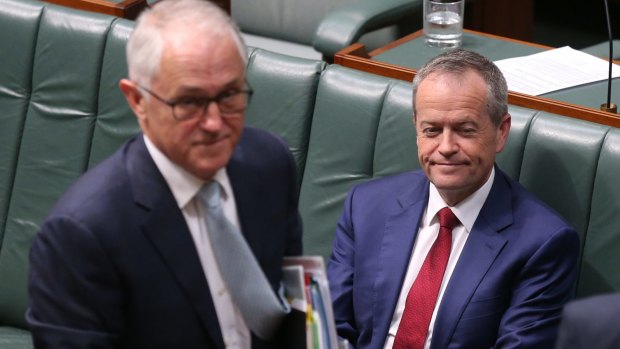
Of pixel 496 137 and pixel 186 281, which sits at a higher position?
pixel 186 281

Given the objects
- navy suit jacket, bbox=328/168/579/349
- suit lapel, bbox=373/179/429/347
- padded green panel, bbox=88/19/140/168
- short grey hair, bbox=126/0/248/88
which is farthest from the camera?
padded green panel, bbox=88/19/140/168

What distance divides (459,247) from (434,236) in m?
0.05

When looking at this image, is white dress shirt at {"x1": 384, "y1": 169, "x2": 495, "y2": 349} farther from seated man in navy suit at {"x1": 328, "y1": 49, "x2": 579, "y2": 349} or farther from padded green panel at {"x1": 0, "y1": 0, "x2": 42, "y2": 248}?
padded green panel at {"x1": 0, "y1": 0, "x2": 42, "y2": 248}

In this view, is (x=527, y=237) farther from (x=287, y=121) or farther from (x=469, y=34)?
(x=469, y=34)

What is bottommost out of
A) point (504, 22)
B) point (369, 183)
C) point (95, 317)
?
point (504, 22)

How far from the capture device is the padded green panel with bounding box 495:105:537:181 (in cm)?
224

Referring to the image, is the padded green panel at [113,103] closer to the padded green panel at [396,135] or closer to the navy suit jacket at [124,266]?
the padded green panel at [396,135]

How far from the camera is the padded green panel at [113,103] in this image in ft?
8.66

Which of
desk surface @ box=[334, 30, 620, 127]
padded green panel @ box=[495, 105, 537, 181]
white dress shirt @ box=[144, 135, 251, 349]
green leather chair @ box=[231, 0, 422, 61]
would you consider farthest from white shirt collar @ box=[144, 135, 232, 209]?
green leather chair @ box=[231, 0, 422, 61]

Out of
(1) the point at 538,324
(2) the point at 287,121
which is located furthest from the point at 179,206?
(2) the point at 287,121

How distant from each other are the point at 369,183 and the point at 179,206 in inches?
35.6

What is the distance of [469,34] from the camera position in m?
2.85

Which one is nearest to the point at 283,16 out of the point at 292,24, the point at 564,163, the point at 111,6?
the point at 292,24

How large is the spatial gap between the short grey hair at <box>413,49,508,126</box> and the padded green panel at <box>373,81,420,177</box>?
0.66ft
